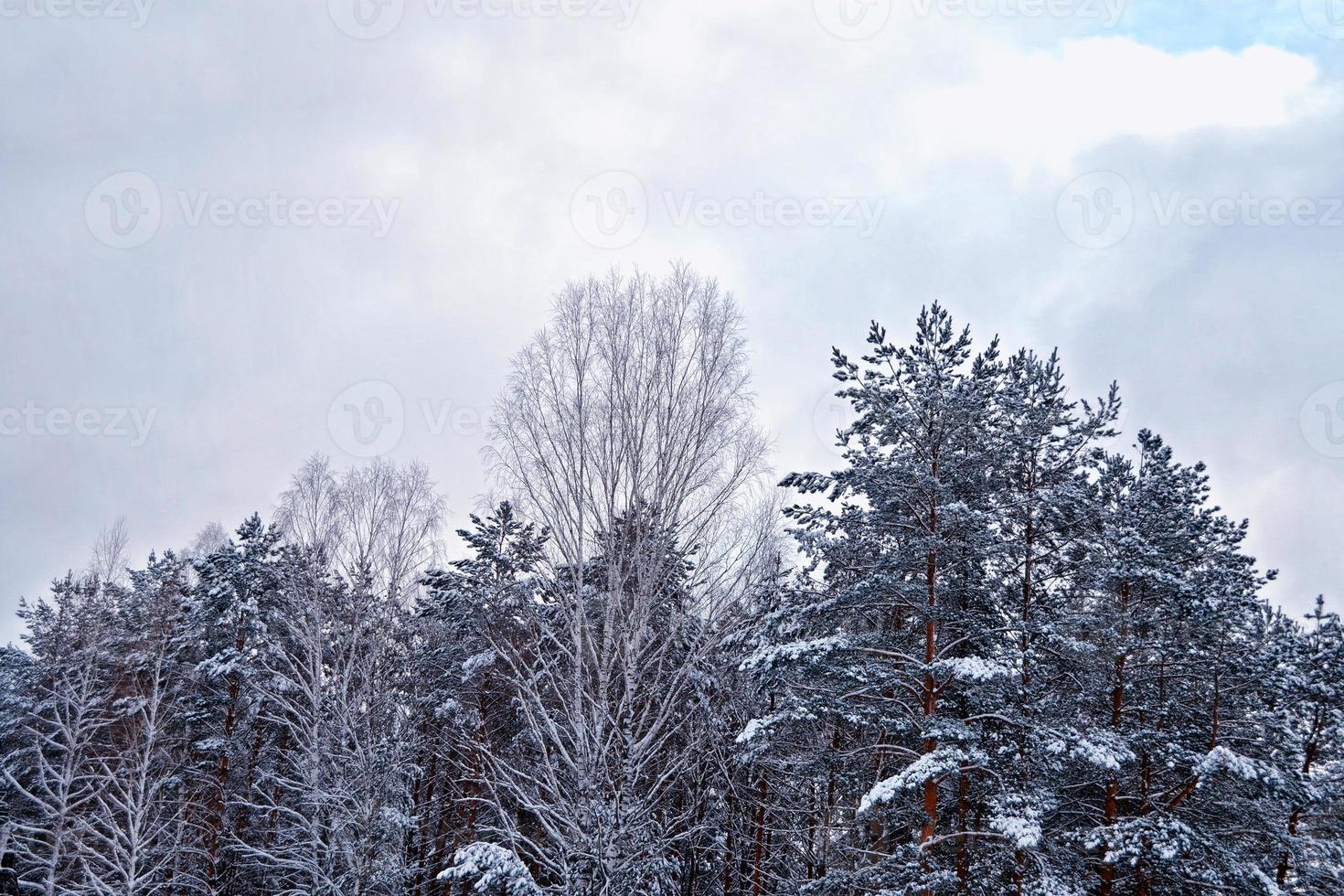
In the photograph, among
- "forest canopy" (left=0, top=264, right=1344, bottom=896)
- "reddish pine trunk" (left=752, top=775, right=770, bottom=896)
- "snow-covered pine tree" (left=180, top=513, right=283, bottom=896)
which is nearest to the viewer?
"forest canopy" (left=0, top=264, right=1344, bottom=896)

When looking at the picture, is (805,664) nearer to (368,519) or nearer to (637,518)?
(637,518)

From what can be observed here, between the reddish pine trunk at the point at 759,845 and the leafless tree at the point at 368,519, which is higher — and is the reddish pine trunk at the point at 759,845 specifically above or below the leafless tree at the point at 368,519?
below

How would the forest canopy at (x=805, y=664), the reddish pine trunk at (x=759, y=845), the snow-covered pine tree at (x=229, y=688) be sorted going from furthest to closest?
the snow-covered pine tree at (x=229, y=688), the reddish pine trunk at (x=759, y=845), the forest canopy at (x=805, y=664)

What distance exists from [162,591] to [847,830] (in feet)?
68.3

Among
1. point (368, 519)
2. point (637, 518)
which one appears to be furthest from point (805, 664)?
point (368, 519)

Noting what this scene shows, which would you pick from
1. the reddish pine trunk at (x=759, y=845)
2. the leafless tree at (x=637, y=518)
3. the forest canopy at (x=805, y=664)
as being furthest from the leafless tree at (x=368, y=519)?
the reddish pine trunk at (x=759, y=845)

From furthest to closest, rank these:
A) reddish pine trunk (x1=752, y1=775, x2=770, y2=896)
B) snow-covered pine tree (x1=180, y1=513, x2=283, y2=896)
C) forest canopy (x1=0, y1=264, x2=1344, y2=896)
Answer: snow-covered pine tree (x1=180, y1=513, x2=283, y2=896), reddish pine trunk (x1=752, y1=775, x2=770, y2=896), forest canopy (x1=0, y1=264, x2=1344, y2=896)

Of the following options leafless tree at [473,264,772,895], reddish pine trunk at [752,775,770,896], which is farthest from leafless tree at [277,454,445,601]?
reddish pine trunk at [752,775,770,896]

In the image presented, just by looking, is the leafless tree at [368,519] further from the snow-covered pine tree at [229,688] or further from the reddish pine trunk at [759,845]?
the reddish pine trunk at [759,845]

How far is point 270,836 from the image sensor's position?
24156 millimetres

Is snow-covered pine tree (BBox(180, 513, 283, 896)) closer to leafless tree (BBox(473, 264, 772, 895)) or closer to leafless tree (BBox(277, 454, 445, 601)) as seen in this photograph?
leafless tree (BBox(277, 454, 445, 601))

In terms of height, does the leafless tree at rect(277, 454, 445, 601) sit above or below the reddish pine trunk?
above

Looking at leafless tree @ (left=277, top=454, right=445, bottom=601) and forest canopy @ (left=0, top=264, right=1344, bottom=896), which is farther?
leafless tree @ (left=277, top=454, right=445, bottom=601)

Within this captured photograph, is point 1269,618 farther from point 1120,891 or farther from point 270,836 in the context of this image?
point 270,836
